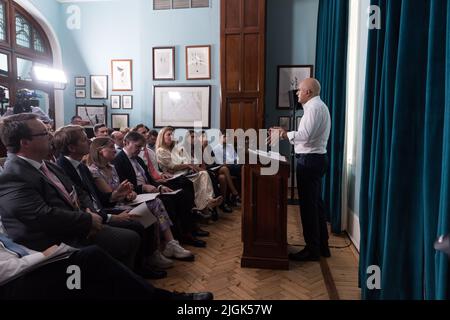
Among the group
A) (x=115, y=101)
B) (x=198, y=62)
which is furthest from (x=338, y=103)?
(x=115, y=101)

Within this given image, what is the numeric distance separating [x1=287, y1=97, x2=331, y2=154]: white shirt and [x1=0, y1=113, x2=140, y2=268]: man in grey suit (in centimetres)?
170

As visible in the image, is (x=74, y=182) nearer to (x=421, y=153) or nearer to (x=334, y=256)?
(x=421, y=153)

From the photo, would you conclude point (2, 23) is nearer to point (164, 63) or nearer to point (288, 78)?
point (164, 63)

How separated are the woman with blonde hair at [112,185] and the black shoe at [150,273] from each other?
5.9 inches

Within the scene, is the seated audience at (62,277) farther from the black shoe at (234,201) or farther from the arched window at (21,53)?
the arched window at (21,53)

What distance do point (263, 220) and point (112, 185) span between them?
1279mm

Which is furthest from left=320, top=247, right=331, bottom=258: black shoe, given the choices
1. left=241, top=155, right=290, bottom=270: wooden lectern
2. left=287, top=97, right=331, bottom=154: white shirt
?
left=287, top=97, right=331, bottom=154: white shirt

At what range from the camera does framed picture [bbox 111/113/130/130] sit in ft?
21.9

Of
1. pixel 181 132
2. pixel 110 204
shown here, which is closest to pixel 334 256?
pixel 110 204

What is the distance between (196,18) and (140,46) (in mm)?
1223

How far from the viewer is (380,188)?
5.90 ft

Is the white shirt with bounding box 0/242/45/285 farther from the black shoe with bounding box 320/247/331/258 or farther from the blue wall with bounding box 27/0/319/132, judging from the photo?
the blue wall with bounding box 27/0/319/132

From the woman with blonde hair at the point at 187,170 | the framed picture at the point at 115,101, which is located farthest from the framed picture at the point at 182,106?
the woman with blonde hair at the point at 187,170

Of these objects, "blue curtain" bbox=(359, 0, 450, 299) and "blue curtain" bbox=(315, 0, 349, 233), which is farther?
"blue curtain" bbox=(315, 0, 349, 233)
